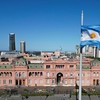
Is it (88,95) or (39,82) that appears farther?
(39,82)

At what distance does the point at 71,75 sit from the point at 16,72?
19.4m

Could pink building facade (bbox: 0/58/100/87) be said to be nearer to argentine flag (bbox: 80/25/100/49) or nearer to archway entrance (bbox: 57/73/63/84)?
archway entrance (bbox: 57/73/63/84)

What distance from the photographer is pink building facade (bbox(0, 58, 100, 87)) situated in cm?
7938

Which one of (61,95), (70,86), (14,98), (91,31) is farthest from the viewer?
(70,86)

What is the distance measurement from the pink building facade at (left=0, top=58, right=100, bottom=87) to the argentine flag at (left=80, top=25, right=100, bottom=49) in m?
52.5


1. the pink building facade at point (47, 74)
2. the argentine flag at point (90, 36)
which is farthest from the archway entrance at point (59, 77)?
the argentine flag at point (90, 36)

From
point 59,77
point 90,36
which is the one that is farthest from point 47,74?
point 90,36

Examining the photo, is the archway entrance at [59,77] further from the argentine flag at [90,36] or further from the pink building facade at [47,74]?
the argentine flag at [90,36]

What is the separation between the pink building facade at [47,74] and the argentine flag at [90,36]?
52499mm

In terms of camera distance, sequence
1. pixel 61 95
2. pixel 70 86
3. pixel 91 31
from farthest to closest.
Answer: pixel 70 86, pixel 61 95, pixel 91 31

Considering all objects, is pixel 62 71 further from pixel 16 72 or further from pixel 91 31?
pixel 91 31

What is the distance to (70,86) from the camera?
7888 cm

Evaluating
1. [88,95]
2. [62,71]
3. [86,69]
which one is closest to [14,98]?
[88,95]

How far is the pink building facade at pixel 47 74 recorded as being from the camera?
260 ft
